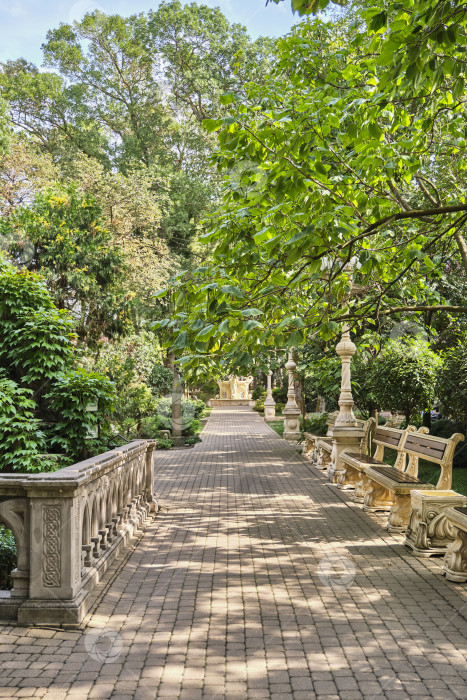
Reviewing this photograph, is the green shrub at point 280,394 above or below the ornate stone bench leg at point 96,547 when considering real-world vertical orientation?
above

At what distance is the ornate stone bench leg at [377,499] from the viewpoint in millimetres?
9578

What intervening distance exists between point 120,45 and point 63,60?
3.58 metres

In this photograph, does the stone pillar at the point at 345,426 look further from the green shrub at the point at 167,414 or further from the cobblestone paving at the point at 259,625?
the green shrub at the point at 167,414

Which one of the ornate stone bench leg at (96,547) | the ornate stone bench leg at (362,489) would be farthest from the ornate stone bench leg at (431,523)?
the ornate stone bench leg at (96,547)

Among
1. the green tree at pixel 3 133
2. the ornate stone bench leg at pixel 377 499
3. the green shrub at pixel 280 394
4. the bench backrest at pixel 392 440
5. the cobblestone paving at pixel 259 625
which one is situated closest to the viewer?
the cobblestone paving at pixel 259 625

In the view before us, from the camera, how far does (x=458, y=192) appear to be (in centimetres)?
962

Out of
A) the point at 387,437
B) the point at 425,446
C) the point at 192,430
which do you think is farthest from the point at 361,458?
the point at 192,430

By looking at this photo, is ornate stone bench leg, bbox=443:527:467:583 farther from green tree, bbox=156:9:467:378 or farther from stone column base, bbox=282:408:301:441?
stone column base, bbox=282:408:301:441

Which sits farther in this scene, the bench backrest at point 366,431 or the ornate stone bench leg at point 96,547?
the bench backrest at point 366,431

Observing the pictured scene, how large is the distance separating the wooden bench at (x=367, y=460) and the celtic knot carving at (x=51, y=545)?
6.11 m

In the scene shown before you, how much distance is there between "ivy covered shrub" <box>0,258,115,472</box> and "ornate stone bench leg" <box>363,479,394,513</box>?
409 centimetres

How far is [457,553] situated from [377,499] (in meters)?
3.59

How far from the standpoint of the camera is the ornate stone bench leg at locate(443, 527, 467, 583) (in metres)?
6.00

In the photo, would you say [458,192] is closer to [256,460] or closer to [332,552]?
[332,552]
